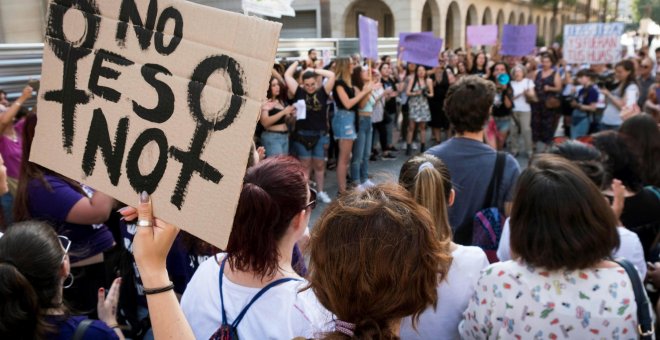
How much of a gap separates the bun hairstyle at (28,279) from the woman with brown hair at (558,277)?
1.38m

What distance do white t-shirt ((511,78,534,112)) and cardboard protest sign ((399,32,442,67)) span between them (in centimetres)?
139

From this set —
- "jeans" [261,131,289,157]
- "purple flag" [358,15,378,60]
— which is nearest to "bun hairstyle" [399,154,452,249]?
"jeans" [261,131,289,157]

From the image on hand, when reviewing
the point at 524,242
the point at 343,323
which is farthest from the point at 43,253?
the point at 524,242

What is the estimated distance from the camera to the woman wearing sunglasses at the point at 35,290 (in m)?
1.53

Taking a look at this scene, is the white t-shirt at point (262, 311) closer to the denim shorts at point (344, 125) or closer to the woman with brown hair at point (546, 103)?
the denim shorts at point (344, 125)

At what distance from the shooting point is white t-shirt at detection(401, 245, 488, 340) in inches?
70.5

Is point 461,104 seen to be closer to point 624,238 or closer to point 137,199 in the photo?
point 624,238

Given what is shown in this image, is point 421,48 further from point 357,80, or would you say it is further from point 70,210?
point 70,210

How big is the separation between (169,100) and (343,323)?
2.37 ft

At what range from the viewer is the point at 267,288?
1.54 m

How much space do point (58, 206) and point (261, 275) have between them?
150cm

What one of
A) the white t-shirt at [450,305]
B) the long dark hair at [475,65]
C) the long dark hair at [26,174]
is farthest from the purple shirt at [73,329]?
the long dark hair at [475,65]

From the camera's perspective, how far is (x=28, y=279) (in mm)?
1656

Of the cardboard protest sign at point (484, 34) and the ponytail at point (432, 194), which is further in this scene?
the cardboard protest sign at point (484, 34)
